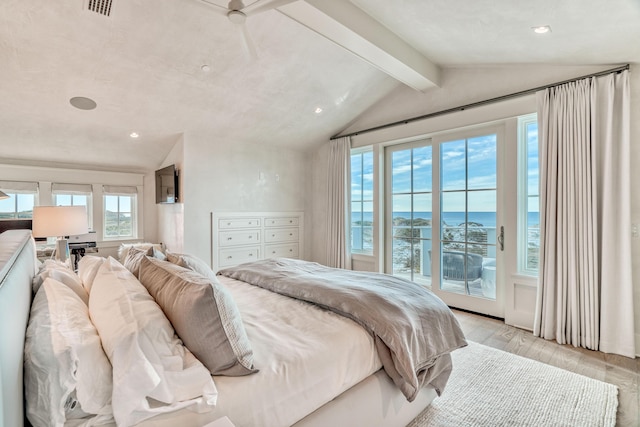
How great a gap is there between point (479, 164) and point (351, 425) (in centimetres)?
322

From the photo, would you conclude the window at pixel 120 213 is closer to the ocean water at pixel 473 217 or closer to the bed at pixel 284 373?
the bed at pixel 284 373

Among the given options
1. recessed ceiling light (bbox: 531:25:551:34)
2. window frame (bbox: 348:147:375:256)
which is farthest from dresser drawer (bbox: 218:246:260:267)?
recessed ceiling light (bbox: 531:25:551:34)

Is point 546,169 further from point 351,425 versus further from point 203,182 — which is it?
point 203,182

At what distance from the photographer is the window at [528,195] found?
10.6ft

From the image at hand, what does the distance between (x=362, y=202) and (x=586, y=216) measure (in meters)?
2.72

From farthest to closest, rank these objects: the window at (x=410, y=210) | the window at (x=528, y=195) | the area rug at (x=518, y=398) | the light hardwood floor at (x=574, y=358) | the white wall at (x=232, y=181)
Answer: the white wall at (x=232, y=181) < the window at (x=410, y=210) < the window at (x=528, y=195) < the light hardwood floor at (x=574, y=358) < the area rug at (x=518, y=398)

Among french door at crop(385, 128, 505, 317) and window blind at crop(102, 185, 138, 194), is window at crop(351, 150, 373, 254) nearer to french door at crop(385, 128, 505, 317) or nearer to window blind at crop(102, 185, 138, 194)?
french door at crop(385, 128, 505, 317)

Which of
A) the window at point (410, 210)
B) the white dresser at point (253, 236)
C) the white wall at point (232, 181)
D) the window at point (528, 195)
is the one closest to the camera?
the window at point (528, 195)

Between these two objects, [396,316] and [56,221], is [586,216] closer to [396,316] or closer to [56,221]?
[396,316]

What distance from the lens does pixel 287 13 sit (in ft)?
7.75

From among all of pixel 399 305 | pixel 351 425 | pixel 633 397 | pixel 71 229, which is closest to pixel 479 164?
pixel 633 397

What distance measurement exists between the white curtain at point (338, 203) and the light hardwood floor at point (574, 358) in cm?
206

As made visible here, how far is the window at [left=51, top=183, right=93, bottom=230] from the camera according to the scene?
178 inches

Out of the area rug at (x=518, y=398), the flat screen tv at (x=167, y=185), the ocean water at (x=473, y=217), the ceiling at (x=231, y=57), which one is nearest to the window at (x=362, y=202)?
the ocean water at (x=473, y=217)
